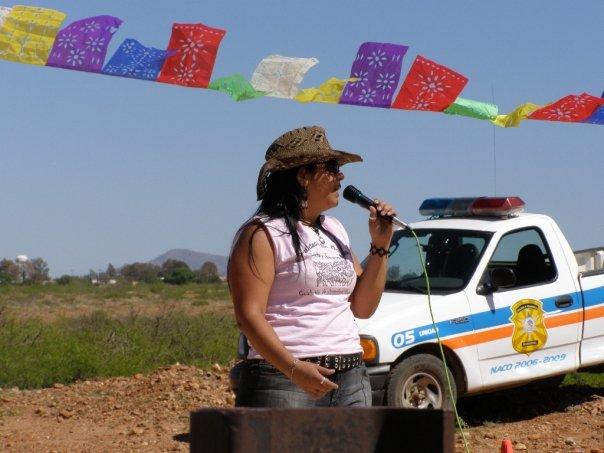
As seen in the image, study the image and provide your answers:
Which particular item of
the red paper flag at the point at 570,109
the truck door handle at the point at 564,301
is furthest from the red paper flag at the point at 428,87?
the truck door handle at the point at 564,301

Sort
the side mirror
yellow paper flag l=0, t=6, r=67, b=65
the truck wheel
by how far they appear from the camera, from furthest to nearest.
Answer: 1. the side mirror
2. the truck wheel
3. yellow paper flag l=0, t=6, r=67, b=65

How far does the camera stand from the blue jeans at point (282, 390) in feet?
13.8

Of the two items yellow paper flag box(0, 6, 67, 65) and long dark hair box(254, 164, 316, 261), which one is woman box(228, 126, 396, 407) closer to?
long dark hair box(254, 164, 316, 261)

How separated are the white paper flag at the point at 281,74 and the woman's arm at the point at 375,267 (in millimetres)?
3957

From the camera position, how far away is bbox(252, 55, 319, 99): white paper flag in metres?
8.41

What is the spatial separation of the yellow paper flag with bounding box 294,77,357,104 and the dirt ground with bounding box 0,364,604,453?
9.09 feet

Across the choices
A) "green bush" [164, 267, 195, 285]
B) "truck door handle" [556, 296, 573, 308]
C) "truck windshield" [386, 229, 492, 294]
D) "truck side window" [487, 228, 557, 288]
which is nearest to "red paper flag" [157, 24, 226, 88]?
"truck windshield" [386, 229, 492, 294]

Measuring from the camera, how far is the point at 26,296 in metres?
47.4

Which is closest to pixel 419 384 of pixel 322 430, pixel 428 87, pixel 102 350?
pixel 428 87

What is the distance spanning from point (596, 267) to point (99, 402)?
489cm

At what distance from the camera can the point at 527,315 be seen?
386 inches

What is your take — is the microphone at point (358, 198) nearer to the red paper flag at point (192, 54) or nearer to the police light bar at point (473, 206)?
the red paper flag at point (192, 54)

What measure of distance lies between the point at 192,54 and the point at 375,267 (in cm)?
406

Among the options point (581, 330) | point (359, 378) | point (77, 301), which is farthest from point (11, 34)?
point (77, 301)
